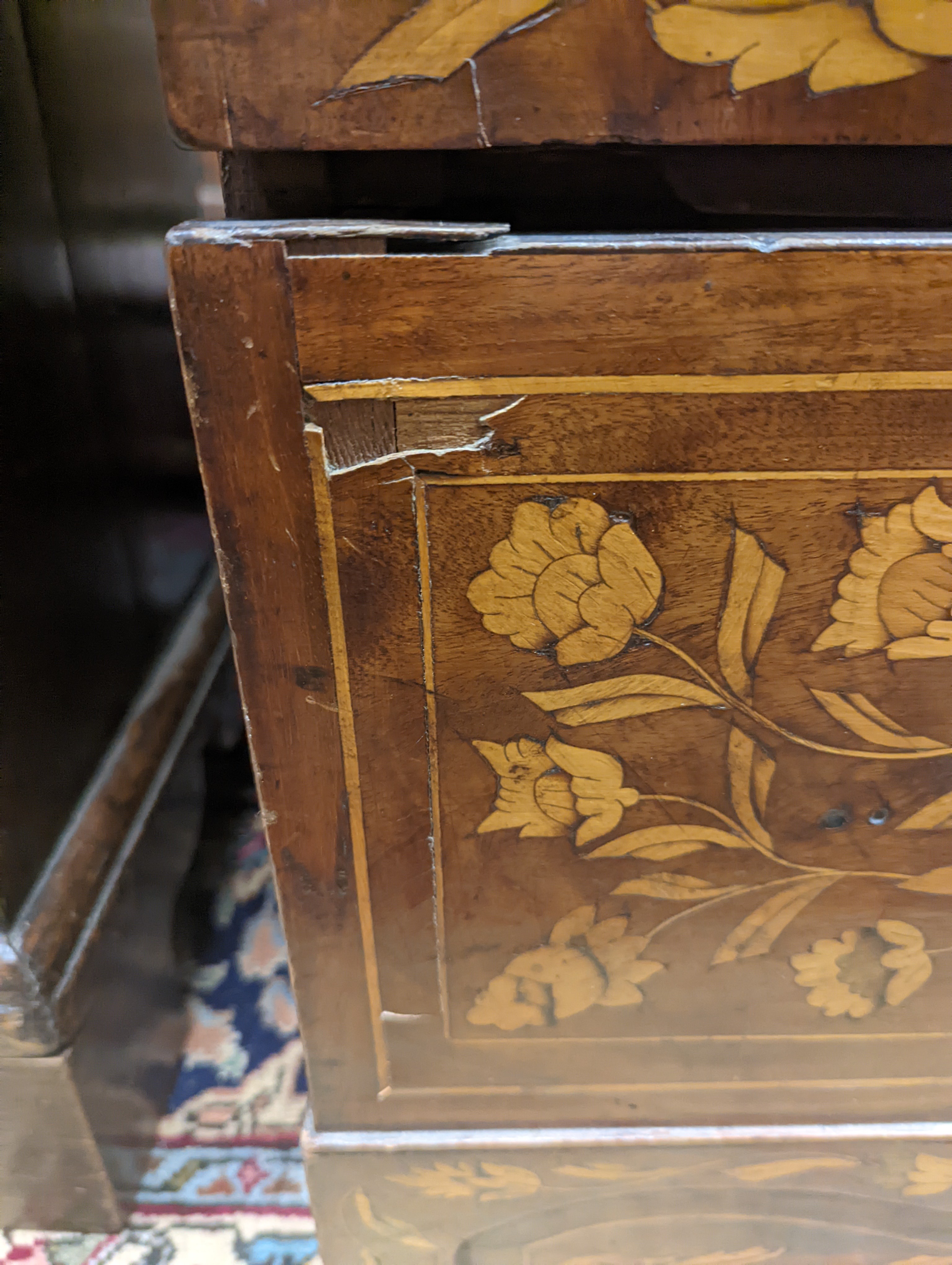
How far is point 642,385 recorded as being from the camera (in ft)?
1.32

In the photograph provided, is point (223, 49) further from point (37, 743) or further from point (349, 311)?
point (37, 743)

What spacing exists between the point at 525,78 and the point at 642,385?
0.14 meters

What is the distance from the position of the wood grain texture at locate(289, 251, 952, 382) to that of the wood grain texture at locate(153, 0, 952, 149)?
0.16 ft

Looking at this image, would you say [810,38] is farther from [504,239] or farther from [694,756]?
[694,756]

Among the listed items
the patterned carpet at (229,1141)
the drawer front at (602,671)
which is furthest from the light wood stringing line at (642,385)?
the patterned carpet at (229,1141)

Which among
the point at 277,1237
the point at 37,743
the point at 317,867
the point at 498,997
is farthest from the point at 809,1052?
the point at 37,743

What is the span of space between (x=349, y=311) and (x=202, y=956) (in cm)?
83

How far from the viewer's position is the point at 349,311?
0.39 metres

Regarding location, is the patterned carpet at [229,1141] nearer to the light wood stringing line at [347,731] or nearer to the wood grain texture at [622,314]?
the light wood stringing line at [347,731]

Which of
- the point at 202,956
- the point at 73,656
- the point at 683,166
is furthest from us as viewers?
the point at 202,956

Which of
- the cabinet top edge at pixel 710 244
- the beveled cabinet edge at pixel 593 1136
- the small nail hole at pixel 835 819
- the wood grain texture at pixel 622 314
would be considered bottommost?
the beveled cabinet edge at pixel 593 1136

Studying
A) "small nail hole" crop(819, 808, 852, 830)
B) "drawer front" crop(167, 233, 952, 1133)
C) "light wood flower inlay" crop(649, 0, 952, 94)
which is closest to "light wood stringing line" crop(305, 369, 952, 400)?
"drawer front" crop(167, 233, 952, 1133)

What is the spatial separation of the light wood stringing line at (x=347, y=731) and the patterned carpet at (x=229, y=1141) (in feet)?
0.89

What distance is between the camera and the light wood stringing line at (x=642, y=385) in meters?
0.40
